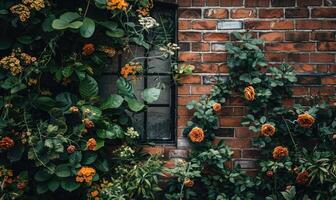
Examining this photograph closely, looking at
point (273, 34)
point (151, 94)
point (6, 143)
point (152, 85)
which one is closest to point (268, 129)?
point (273, 34)

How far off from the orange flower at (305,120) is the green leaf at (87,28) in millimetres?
1639

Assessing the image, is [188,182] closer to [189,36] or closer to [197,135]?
[197,135]

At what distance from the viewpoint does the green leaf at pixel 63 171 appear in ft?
12.2

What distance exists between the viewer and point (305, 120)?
3.85 m

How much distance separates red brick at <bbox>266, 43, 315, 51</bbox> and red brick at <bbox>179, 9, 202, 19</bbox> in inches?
23.6

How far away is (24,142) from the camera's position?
3705 millimetres

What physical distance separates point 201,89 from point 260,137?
0.59 metres

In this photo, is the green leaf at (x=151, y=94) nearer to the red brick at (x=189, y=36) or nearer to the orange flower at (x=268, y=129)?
the red brick at (x=189, y=36)

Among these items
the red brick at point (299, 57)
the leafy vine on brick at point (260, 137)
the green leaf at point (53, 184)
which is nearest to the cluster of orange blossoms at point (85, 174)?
the green leaf at point (53, 184)

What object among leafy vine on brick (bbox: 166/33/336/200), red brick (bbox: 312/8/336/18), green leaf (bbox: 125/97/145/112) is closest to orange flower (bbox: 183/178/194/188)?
leafy vine on brick (bbox: 166/33/336/200)

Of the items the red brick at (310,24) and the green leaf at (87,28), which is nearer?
the green leaf at (87,28)

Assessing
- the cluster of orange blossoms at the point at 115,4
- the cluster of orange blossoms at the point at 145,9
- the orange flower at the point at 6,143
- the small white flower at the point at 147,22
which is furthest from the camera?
the cluster of orange blossoms at the point at 145,9

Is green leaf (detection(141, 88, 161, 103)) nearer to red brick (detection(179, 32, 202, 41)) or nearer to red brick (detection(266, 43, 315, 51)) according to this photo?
red brick (detection(179, 32, 202, 41))

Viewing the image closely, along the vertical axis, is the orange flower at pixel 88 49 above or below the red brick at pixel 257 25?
below
